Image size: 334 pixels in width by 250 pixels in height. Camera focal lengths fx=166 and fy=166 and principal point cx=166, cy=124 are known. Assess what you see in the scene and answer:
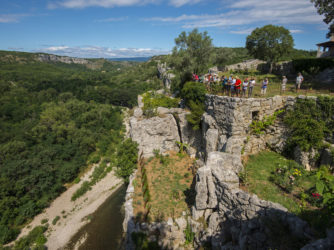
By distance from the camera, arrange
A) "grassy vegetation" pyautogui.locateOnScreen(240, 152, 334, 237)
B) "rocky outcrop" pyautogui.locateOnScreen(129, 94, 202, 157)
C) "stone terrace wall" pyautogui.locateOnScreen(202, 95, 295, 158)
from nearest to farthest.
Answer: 1. "grassy vegetation" pyautogui.locateOnScreen(240, 152, 334, 237)
2. "stone terrace wall" pyautogui.locateOnScreen(202, 95, 295, 158)
3. "rocky outcrop" pyautogui.locateOnScreen(129, 94, 202, 157)

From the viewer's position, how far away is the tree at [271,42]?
69.3ft

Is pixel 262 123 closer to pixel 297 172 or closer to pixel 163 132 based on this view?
pixel 297 172

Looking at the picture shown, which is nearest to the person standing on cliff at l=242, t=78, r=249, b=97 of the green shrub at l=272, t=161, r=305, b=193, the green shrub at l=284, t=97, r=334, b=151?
the green shrub at l=284, t=97, r=334, b=151

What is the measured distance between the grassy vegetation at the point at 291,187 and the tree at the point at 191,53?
14.7m

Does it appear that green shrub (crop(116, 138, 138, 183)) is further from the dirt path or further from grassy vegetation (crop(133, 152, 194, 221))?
the dirt path

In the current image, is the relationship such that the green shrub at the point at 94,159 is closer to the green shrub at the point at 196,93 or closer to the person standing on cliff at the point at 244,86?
the green shrub at the point at 196,93

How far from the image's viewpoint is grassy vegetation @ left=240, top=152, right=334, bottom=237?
21.8 feet

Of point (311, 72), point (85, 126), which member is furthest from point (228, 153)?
point (85, 126)

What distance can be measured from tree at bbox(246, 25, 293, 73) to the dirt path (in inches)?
1113

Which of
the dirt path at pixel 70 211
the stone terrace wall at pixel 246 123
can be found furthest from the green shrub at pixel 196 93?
the dirt path at pixel 70 211

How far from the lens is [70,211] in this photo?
2294 cm

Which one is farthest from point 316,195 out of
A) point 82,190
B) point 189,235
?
point 82,190

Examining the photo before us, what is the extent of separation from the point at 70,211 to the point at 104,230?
7450mm

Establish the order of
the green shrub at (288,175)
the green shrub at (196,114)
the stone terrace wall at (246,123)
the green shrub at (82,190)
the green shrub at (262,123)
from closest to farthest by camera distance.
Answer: the green shrub at (288,175)
the stone terrace wall at (246,123)
the green shrub at (262,123)
the green shrub at (196,114)
the green shrub at (82,190)
